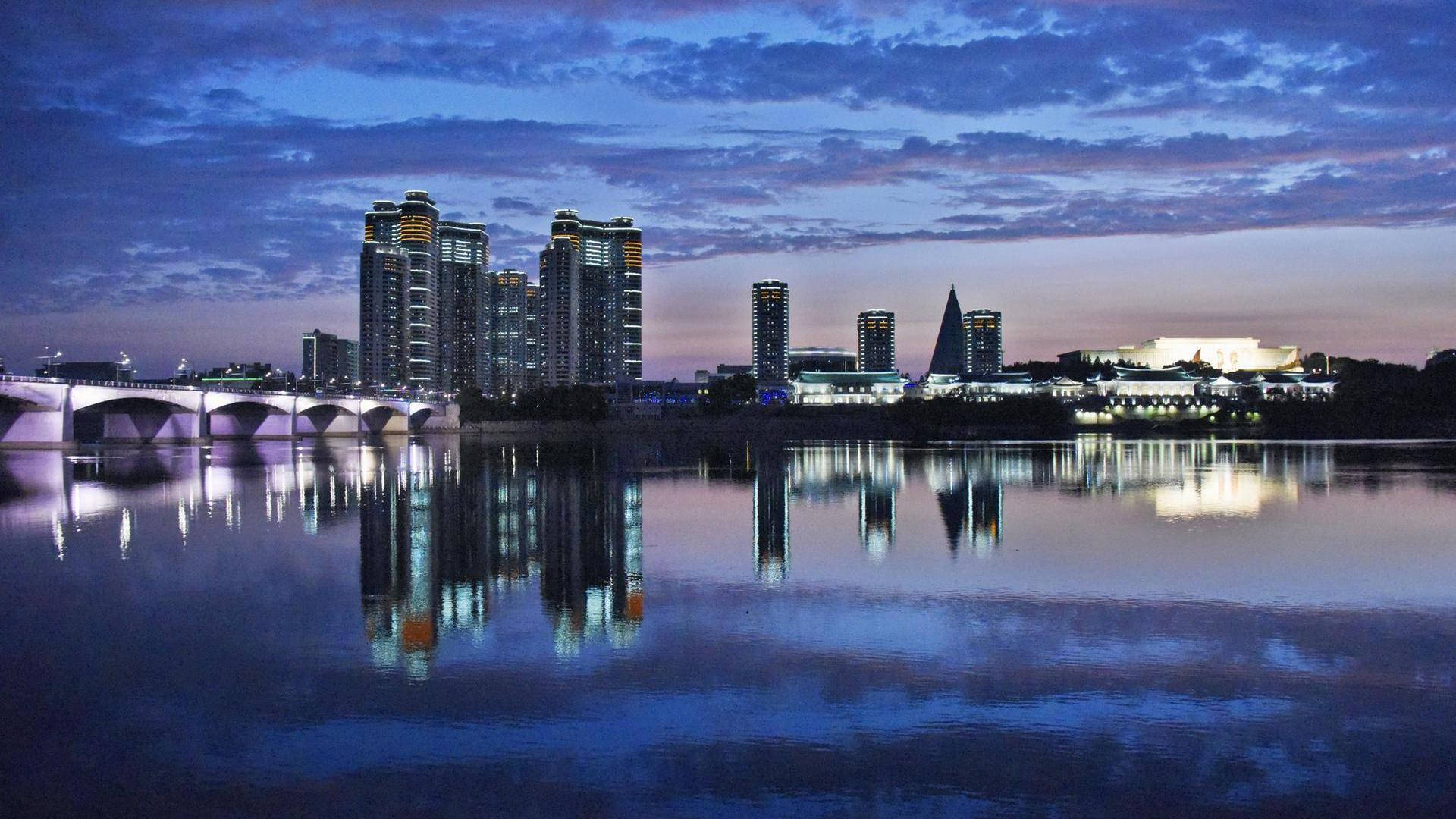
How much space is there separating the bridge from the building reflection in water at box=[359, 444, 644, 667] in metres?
47.7

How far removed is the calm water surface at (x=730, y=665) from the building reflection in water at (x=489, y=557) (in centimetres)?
11

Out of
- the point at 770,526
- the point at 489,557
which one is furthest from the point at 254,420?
the point at 489,557

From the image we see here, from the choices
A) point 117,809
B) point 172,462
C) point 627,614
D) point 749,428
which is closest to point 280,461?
point 172,462

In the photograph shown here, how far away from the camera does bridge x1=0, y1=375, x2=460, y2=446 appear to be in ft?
236

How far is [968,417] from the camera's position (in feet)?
403

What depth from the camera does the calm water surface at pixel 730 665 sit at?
23.9ft

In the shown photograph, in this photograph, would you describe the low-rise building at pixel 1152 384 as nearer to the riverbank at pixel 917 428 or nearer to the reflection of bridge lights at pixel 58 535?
the riverbank at pixel 917 428

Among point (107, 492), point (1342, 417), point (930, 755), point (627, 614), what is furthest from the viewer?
point (1342, 417)

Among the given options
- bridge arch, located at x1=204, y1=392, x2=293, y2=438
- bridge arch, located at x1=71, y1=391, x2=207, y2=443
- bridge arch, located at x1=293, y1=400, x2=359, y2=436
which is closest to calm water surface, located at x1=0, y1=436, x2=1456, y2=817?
bridge arch, located at x1=71, y1=391, x2=207, y2=443

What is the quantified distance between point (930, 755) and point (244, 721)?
5.25 m

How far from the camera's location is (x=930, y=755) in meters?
7.78

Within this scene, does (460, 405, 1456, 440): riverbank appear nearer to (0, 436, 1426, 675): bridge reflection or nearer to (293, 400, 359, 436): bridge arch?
(293, 400, 359, 436): bridge arch

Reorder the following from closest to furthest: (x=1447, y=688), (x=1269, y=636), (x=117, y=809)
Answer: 1. (x=117, y=809)
2. (x=1447, y=688)
3. (x=1269, y=636)

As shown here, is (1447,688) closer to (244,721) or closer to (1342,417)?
(244,721)
